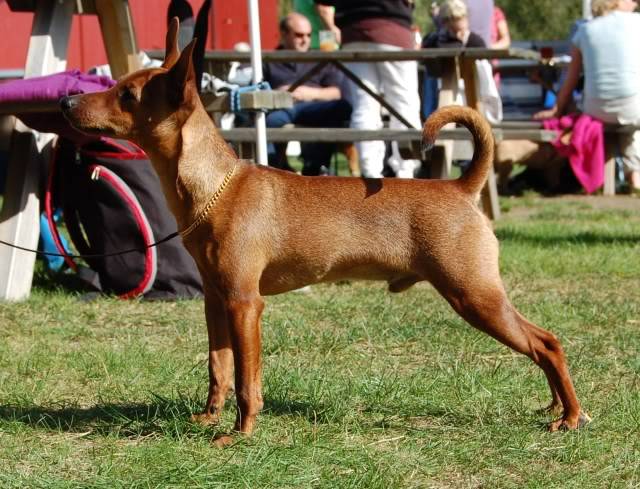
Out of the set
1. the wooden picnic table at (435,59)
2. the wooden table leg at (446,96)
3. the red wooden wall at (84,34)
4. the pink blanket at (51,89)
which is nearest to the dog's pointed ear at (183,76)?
the pink blanket at (51,89)

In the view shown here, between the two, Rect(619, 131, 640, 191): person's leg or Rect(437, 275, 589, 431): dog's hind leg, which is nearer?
Rect(437, 275, 589, 431): dog's hind leg

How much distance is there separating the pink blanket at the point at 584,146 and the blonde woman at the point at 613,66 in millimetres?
150

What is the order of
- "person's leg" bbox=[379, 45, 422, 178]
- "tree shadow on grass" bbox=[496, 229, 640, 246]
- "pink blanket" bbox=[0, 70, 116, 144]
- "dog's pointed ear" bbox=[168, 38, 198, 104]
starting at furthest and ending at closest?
"person's leg" bbox=[379, 45, 422, 178] → "tree shadow on grass" bbox=[496, 229, 640, 246] → "pink blanket" bbox=[0, 70, 116, 144] → "dog's pointed ear" bbox=[168, 38, 198, 104]

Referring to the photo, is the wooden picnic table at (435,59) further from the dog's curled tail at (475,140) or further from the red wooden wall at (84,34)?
the dog's curled tail at (475,140)

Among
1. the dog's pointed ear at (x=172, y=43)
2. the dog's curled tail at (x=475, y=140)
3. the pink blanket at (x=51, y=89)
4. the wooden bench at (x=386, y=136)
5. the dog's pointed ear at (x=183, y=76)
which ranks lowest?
the wooden bench at (x=386, y=136)

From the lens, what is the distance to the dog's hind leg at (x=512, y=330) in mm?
3711

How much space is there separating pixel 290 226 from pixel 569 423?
125 centimetres

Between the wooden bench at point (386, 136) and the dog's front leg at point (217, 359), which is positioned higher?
the wooden bench at point (386, 136)

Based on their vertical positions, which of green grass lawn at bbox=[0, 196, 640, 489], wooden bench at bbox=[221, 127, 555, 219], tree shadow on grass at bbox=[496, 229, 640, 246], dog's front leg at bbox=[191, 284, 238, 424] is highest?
wooden bench at bbox=[221, 127, 555, 219]

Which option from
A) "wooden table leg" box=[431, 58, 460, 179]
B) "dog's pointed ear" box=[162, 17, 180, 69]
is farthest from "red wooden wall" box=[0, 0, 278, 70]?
"dog's pointed ear" box=[162, 17, 180, 69]

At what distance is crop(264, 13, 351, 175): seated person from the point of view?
10086 millimetres

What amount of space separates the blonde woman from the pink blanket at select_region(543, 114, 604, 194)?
Result: 5.9 inches

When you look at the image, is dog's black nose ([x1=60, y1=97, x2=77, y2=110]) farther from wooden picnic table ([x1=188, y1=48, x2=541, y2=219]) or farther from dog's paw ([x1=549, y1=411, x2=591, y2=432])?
wooden picnic table ([x1=188, y1=48, x2=541, y2=219])

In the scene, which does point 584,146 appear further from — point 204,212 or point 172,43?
point 204,212
